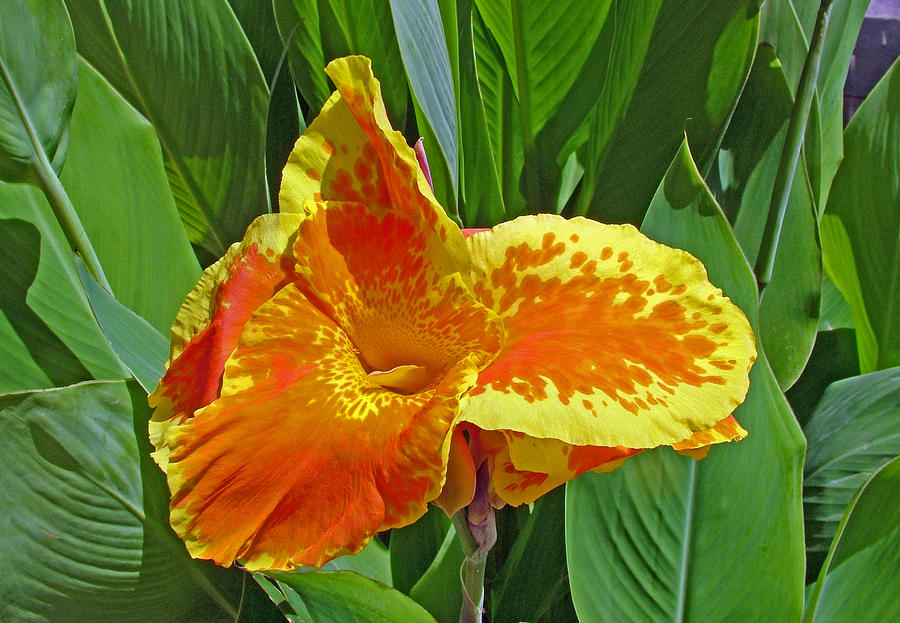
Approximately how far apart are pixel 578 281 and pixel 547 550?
33 cm

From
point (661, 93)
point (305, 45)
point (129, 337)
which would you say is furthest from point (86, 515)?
point (661, 93)

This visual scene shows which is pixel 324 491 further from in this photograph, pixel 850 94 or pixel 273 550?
pixel 850 94

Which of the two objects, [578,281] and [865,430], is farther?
[865,430]

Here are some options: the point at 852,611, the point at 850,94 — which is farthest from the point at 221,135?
the point at 850,94

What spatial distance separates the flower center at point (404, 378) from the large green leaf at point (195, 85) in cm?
37

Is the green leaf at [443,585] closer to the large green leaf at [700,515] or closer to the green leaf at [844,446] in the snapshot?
the large green leaf at [700,515]

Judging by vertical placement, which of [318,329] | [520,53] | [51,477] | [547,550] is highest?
[520,53]

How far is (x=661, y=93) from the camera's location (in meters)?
0.67

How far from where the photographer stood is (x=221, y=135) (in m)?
0.69

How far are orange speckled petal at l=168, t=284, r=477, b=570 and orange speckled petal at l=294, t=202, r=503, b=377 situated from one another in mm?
26

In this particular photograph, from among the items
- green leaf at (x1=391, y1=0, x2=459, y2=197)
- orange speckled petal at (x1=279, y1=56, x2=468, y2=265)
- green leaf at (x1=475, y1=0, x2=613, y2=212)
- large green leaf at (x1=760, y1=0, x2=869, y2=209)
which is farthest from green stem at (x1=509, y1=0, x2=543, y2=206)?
orange speckled petal at (x1=279, y1=56, x2=468, y2=265)

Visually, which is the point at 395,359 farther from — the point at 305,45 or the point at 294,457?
the point at 305,45

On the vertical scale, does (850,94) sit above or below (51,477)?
above

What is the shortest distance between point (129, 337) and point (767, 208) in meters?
0.53
